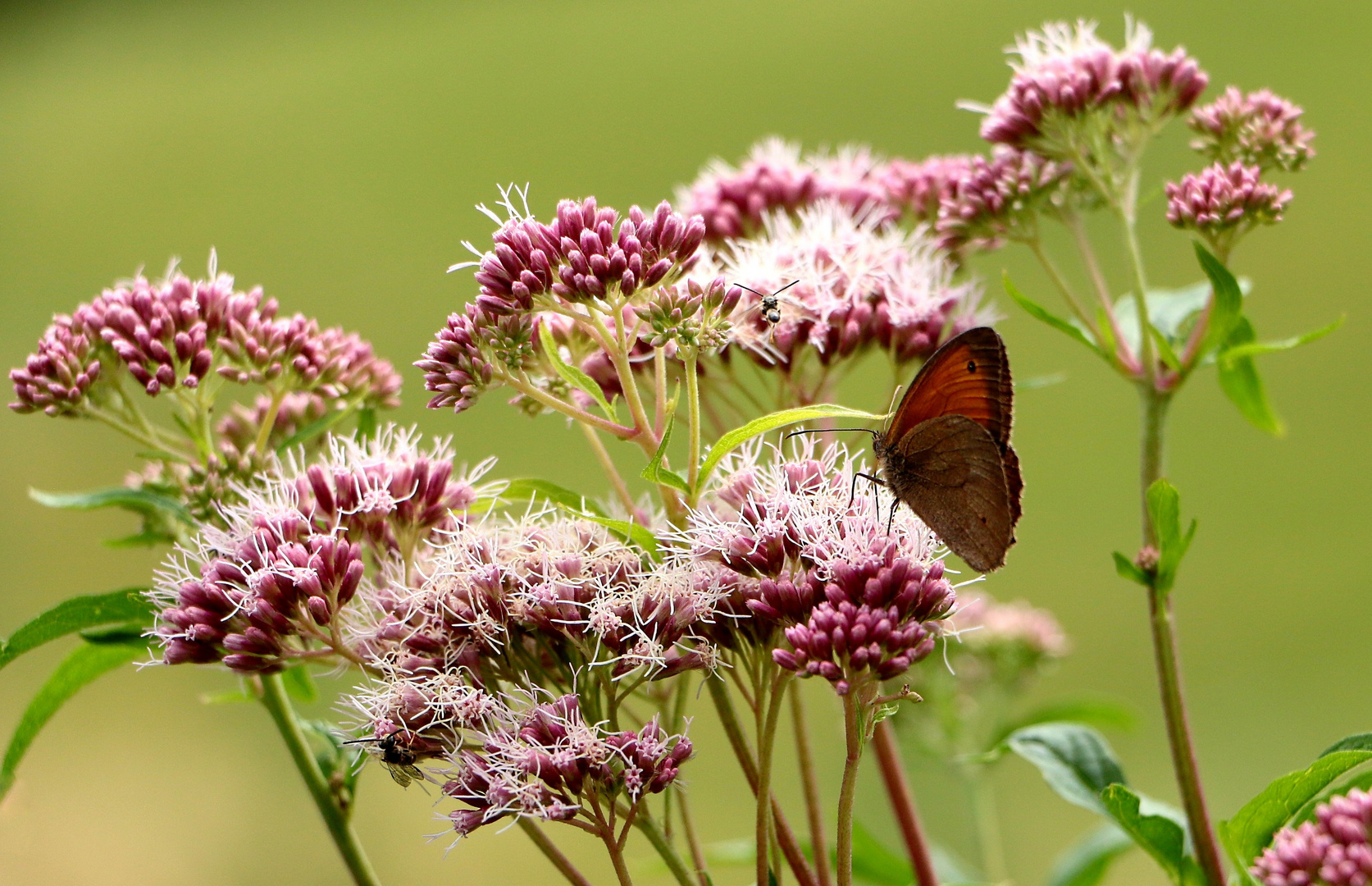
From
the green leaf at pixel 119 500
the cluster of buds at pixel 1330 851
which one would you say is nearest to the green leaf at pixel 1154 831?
the cluster of buds at pixel 1330 851

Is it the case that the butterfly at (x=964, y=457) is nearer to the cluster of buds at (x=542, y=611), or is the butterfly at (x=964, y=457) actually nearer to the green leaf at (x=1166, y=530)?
the green leaf at (x=1166, y=530)

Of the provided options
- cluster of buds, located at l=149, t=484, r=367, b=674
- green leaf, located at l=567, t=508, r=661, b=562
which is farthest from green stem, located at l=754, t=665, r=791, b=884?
cluster of buds, located at l=149, t=484, r=367, b=674

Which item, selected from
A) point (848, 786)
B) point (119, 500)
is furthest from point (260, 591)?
point (848, 786)

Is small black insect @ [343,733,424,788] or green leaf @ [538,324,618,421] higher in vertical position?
green leaf @ [538,324,618,421]

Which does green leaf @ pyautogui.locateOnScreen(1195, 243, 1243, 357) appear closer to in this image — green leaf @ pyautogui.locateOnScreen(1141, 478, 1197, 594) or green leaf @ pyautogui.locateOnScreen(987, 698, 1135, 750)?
green leaf @ pyautogui.locateOnScreen(1141, 478, 1197, 594)

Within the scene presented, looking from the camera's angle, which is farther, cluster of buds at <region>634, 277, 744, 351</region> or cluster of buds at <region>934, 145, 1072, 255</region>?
cluster of buds at <region>934, 145, 1072, 255</region>
